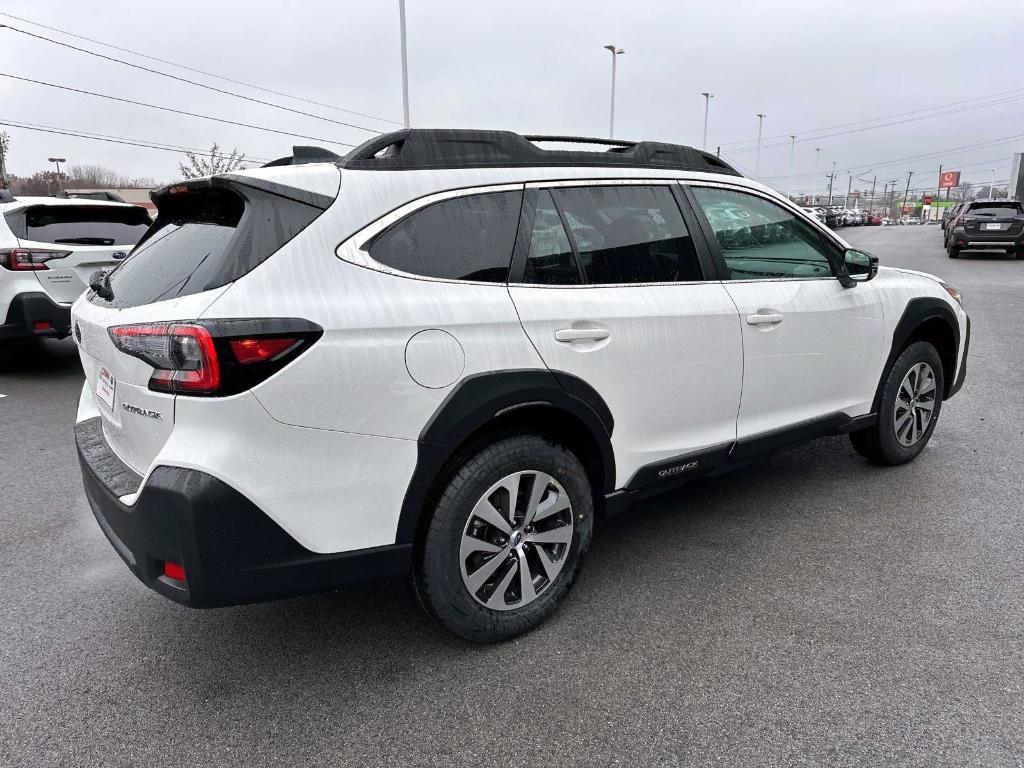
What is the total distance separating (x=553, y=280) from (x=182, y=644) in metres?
1.95

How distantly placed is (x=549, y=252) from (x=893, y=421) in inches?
106

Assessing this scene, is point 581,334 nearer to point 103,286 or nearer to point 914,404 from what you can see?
point 103,286

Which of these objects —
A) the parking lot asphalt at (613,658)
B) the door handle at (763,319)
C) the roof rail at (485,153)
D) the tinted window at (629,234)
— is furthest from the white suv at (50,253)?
the door handle at (763,319)

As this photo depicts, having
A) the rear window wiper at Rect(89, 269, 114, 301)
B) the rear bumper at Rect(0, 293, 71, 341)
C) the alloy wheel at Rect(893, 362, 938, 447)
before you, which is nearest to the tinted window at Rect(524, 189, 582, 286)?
the rear window wiper at Rect(89, 269, 114, 301)

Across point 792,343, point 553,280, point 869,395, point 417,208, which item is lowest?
point 869,395

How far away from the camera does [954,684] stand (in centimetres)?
243

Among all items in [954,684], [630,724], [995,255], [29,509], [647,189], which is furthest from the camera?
[995,255]

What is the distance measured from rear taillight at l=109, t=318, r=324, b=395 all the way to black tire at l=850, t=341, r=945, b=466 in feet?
11.2

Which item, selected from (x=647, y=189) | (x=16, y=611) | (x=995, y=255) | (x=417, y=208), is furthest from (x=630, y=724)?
(x=995, y=255)

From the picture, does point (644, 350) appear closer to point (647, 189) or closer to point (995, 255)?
point (647, 189)

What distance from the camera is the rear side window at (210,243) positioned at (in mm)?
2170

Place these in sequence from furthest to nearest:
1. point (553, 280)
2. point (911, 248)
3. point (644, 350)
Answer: point (911, 248)
point (644, 350)
point (553, 280)

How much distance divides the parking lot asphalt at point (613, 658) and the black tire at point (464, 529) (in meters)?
0.12

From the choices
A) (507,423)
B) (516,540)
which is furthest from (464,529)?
(507,423)
